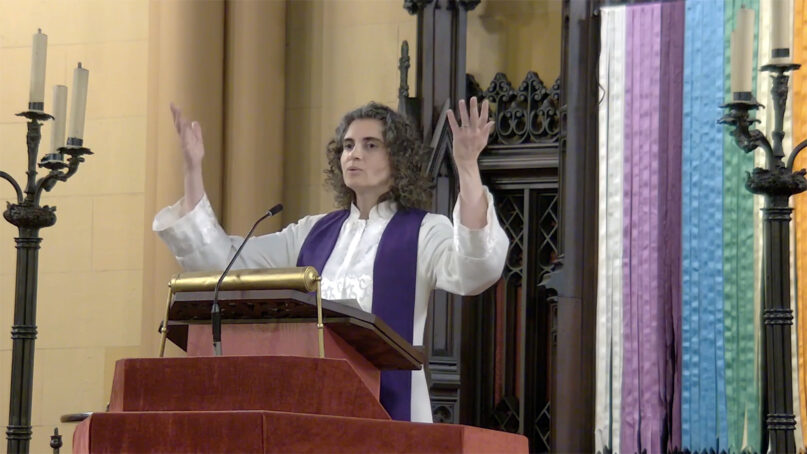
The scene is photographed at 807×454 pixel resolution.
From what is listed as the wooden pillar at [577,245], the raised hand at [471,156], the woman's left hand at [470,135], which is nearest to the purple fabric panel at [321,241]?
the raised hand at [471,156]

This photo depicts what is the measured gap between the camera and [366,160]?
4238 mm

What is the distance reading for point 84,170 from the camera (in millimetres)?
7039

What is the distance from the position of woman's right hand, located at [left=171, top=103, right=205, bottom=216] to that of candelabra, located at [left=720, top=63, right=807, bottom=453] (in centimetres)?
170

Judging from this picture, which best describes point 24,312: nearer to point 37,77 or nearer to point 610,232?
point 37,77

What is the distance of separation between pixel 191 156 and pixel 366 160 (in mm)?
582

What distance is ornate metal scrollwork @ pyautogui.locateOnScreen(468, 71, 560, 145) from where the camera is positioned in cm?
645

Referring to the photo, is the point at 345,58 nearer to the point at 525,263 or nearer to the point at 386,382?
the point at 525,263

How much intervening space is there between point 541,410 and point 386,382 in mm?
2574

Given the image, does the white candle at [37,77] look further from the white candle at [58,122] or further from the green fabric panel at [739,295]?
the green fabric panel at [739,295]

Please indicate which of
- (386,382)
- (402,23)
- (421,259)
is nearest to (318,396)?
(386,382)

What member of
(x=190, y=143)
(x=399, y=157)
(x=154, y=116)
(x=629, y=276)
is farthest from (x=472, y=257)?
(x=154, y=116)

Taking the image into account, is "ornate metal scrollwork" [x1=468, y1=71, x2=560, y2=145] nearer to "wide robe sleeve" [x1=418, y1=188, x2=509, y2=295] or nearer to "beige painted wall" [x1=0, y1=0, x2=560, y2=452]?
"beige painted wall" [x1=0, y1=0, x2=560, y2=452]

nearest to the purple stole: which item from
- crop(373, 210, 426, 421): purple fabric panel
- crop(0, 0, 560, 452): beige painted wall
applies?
crop(373, 210, 426, 421): purple fabric panel

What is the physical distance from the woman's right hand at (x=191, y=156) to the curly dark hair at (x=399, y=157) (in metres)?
0.57
